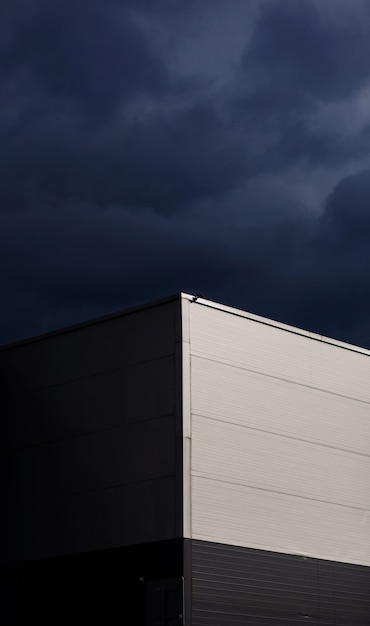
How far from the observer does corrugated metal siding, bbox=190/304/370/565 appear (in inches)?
1190

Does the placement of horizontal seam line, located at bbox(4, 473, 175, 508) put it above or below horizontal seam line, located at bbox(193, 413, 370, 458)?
below

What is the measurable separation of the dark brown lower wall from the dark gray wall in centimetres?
146

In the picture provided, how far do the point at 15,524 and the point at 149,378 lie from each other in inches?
235

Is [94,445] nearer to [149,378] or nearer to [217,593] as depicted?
[149,378]

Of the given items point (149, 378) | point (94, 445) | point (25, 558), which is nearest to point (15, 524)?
point (25, 558)

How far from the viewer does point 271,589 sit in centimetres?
3039

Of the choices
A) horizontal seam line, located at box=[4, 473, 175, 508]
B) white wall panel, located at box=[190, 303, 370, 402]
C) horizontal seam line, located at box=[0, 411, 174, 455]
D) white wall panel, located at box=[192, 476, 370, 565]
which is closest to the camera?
white wall panel, located at box=[192, 476, 370, 565]

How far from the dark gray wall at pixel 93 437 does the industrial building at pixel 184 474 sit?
0.04 meters

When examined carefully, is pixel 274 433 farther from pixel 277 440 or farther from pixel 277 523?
pixel 277 523

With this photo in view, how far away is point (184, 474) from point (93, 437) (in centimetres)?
355

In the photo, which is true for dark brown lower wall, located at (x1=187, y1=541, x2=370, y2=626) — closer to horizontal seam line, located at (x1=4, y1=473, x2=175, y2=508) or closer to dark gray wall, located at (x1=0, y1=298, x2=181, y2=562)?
dark gray wall, located at (x1=0, y1=298, x2=181, y2=562)

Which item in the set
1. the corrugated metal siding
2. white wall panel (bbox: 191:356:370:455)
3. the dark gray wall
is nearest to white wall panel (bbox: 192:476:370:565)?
the corrugated metal siding

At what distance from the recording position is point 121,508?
1198 inches

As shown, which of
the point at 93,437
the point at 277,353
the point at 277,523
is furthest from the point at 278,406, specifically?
the point at 93,437
